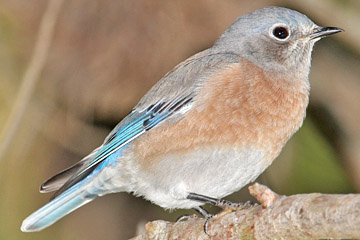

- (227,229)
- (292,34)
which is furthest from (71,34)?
(227,229)

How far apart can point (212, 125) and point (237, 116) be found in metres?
0.20

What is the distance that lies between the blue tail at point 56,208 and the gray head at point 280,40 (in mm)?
1851

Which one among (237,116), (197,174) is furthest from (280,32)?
(197,174)

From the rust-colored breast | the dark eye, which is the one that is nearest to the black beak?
the dark eye

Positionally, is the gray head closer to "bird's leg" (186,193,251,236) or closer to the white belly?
the white belly

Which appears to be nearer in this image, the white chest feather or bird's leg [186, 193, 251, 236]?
bird's leg [186, 193, 251, 236]

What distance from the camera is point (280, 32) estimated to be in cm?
568

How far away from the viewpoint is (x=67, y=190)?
569cm

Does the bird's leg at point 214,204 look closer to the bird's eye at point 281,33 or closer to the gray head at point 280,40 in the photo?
the gray head at point 280,40

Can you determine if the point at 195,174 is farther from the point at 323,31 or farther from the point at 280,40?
the point at 323,31

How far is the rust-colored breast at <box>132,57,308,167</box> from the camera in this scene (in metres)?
4.98

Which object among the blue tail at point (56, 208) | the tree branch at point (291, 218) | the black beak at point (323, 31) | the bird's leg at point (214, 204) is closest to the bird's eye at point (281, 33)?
the black beak at point (323, 31)

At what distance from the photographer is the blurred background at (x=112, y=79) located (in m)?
6.93

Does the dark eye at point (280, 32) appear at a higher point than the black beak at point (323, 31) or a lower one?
higher
